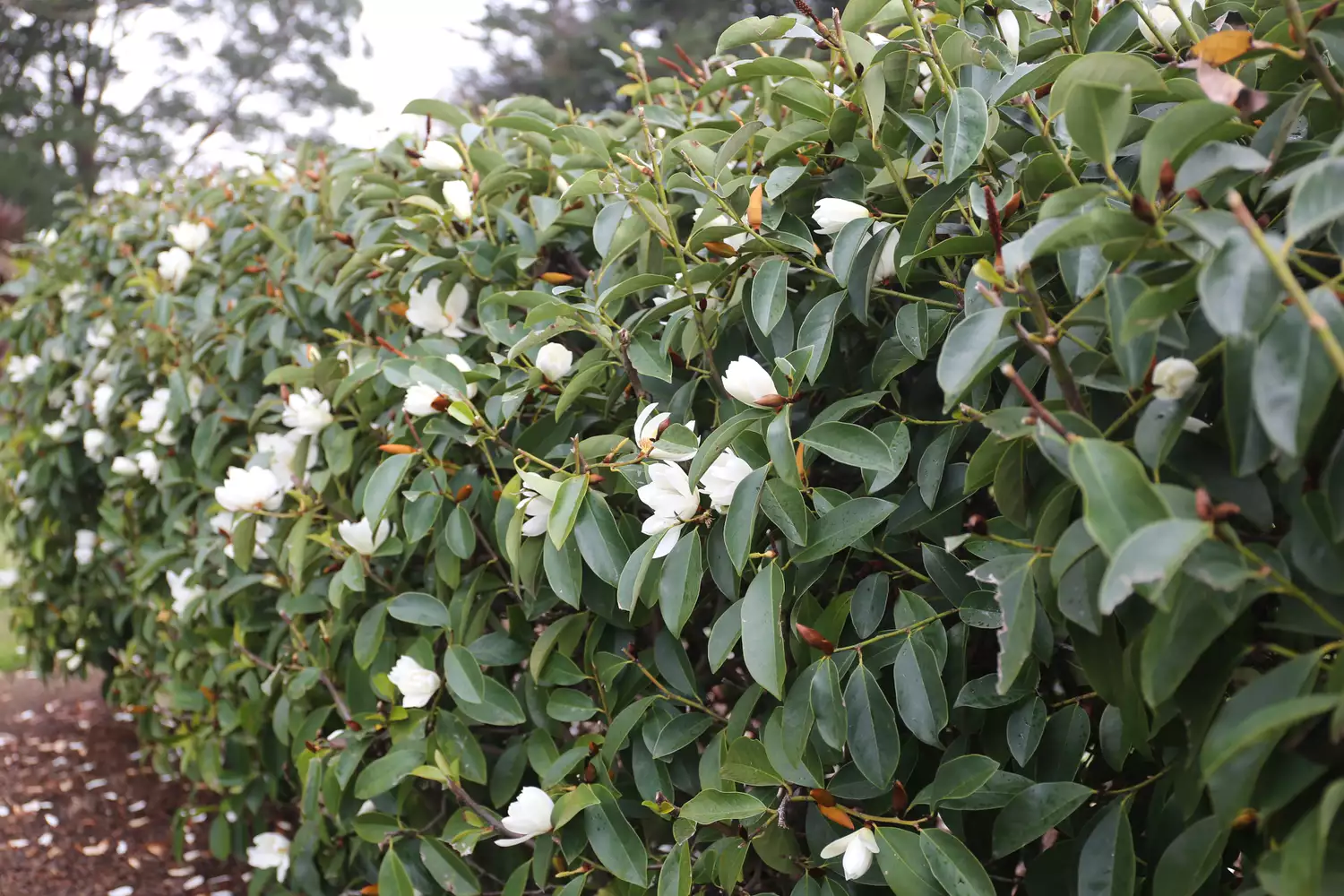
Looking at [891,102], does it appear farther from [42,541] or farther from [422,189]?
[42,541]

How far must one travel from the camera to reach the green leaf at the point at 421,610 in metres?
1.43

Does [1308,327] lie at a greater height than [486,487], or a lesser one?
greater

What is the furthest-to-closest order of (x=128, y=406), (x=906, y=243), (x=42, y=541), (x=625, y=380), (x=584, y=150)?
(x=42, y=541) → (x=128, y=406) → (x=584, y=150) → (x=625, y=380) → (x=906, y=243)

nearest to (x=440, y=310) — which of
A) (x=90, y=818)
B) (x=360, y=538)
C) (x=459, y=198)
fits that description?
(x=459, y=198)

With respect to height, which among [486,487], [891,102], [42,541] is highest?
[891,102]

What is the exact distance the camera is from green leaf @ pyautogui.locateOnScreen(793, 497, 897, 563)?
0.98 meters

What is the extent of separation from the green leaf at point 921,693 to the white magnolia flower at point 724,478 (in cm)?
24

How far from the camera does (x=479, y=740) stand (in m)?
1.62

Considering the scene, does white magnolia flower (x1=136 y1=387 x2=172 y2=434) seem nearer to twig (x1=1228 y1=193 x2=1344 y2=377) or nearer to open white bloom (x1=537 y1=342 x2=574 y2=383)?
open white bloom (x1=537 y1=342 x2=574 y2=383)

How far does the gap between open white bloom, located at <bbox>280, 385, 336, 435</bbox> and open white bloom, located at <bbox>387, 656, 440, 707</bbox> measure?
0.45 m

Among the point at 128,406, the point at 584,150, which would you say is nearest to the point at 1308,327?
the point at 584,150

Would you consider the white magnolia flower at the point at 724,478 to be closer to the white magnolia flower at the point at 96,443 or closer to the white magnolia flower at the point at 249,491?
the white magnolia flower at the point at 249,491

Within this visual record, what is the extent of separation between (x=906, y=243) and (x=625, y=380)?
452mm

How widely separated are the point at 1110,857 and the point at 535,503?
71 cm
